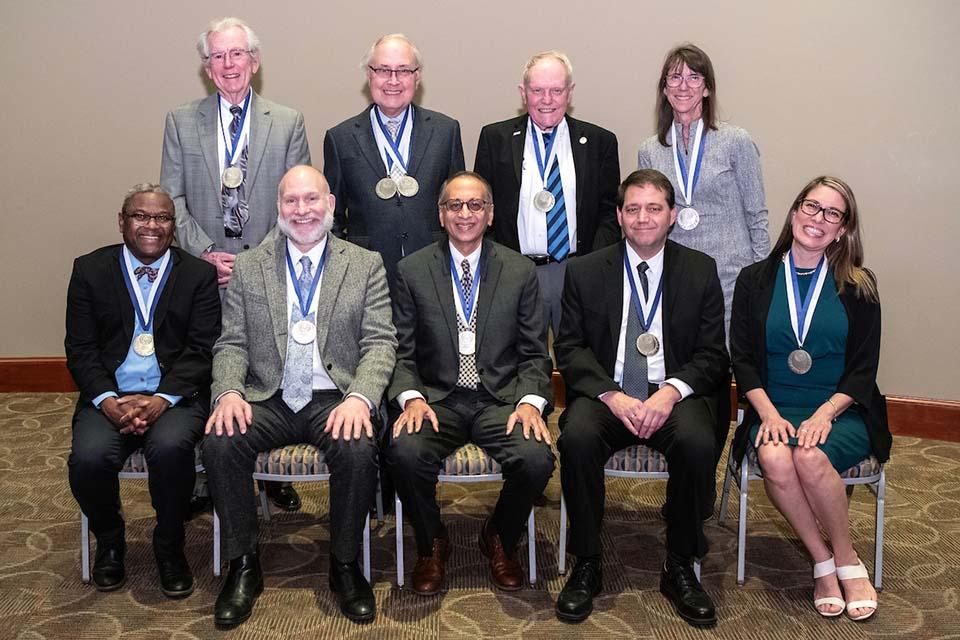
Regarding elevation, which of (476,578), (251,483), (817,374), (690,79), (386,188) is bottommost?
(476,578)

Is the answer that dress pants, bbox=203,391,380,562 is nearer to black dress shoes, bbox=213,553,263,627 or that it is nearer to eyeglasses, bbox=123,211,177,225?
black dress shoes, bbox=213,553,263,627

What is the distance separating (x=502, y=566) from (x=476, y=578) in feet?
0.45

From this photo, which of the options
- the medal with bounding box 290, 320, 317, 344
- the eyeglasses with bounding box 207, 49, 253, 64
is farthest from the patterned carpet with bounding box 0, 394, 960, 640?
the eyeglasses with bounding box 207, 49, 253, 64

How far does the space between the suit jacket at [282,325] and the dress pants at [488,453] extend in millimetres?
299

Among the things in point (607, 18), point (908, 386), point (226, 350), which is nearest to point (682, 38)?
point (607, 18)

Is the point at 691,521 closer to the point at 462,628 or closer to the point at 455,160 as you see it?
the point at 462,628

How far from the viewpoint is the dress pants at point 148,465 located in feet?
11.4

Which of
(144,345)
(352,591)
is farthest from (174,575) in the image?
Result: (144,345)

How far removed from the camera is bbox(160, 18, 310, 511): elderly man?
4.13 metres

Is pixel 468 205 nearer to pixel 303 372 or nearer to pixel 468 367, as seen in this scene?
pixel 468 367

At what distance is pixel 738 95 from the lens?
544cm

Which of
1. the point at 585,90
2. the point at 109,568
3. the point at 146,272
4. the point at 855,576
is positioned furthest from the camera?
the point at 585,90

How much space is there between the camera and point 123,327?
378 cm

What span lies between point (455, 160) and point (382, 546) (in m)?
1.79
